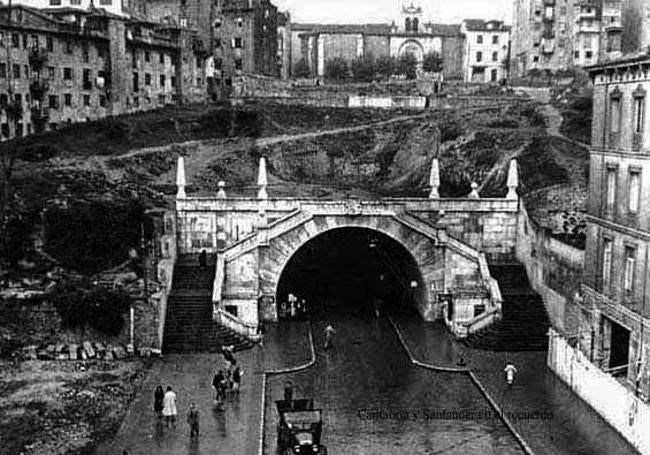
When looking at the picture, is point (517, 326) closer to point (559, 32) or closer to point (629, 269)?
point (629, 269)

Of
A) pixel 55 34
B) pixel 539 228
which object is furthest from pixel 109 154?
pixel 539 228

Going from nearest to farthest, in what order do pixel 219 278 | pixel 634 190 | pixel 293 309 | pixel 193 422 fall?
1. pixel 193 422
2. pixel 634 190
3. pixel 219 278
4. pixel 293 309

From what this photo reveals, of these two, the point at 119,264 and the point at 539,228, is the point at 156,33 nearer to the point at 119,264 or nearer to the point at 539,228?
the point at 119,264

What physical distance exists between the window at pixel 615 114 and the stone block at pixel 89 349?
76.2ft

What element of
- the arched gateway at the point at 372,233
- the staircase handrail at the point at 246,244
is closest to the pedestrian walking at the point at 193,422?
the arched gateway at the point at 372,233

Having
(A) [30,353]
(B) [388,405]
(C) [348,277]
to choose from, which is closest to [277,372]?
(B) [388,405]

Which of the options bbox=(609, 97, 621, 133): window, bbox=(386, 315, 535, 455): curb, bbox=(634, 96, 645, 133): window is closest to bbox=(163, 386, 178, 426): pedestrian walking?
bbox=(386, 315, 535, 455): curb

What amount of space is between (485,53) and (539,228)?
80086 mm

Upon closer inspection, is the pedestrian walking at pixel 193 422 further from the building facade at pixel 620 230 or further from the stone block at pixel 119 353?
the building facade at pixel 620 230

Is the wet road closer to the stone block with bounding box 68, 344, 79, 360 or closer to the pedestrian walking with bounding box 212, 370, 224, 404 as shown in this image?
the pedestrian walking with bounding box 212, 370, 224, 404

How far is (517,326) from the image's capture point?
43875 mm

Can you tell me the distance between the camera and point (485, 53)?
123 metres

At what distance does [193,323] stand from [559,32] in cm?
7438

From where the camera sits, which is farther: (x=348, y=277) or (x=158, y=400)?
(x=348, y=277)
